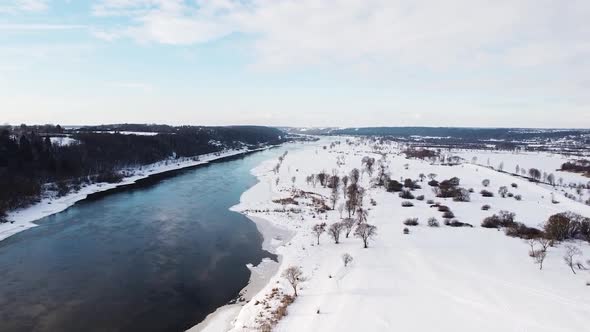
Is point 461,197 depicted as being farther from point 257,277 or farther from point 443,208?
point 257,277

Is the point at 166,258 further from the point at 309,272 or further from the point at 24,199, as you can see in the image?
the point at 24,199

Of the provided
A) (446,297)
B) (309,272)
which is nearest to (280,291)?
(309,272)

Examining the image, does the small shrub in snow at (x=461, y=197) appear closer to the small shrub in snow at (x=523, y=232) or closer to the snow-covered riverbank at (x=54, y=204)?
the small shrub in snow at (x=523, y=232)

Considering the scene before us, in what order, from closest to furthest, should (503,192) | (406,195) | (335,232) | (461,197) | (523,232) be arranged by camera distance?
(335,232)
(523,232)
(461,197)
(406,195)
(503,192)

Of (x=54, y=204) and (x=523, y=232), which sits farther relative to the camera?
(x=54, y=204)

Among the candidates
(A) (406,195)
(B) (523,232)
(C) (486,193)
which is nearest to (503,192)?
(C) (486,193)

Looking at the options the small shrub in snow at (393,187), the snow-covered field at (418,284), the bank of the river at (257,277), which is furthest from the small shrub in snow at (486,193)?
the bank of the river at (257,277)

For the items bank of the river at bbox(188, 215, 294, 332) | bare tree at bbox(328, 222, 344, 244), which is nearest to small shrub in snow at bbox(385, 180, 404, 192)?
bank of the river at bbox(188, 215, 294, 332)

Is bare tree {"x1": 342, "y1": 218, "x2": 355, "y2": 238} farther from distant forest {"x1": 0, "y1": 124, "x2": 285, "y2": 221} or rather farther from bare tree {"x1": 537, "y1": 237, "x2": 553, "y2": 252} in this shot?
distant forest {"x1": 0, "y1": 124, "x2": 285, "y2": 221}
